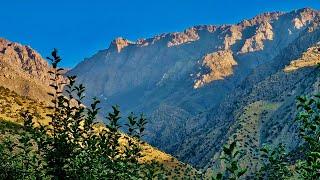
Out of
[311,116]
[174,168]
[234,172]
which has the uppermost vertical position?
[174,168]

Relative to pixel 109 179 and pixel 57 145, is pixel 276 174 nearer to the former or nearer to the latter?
pixel 109 179

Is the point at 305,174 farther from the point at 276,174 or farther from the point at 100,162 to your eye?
the point at 100,162

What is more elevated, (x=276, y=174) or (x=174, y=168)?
(x=174, y=168)

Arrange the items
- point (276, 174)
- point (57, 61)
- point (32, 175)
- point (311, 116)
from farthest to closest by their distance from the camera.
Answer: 1. point (32, 175)
2. point (57, 61)
3. point (276, 174)
4. point (311, 116)

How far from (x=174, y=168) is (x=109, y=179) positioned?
532 ft

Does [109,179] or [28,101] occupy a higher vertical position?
[28,101]

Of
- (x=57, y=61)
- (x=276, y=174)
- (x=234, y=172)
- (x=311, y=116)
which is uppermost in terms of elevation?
(x=57, y=61)

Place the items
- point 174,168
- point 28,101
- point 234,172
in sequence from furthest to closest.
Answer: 1. point 174,168
2. point 28,101
3. point 234,172

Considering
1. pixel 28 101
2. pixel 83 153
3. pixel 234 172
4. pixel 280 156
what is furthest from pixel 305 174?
pixel 28 101

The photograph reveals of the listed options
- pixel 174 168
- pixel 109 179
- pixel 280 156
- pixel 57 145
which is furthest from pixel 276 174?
pixel 174 168

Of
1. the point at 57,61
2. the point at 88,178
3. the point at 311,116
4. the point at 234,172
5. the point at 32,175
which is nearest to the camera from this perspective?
the point at 234,172

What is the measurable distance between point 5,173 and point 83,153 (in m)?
11.7

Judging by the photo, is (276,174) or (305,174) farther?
(276,174)

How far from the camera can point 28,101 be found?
17550cm
